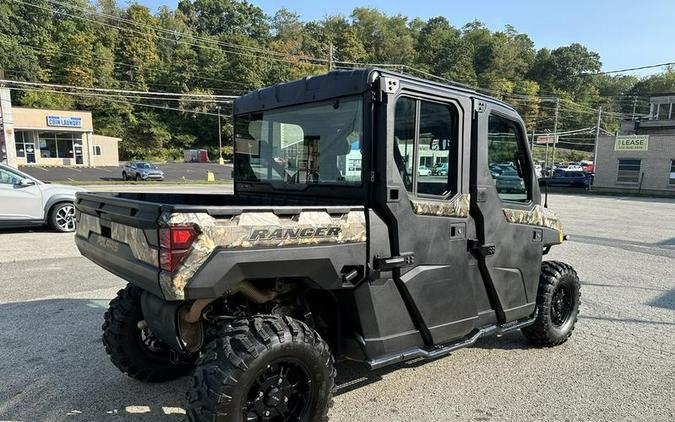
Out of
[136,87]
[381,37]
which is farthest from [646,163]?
[136,87]

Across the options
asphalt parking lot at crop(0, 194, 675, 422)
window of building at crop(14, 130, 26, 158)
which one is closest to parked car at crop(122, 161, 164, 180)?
window of building at crop(14, 130, 26, 158)

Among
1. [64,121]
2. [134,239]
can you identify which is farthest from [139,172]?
[134,239]

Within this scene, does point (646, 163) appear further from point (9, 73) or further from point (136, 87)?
point (9, 73)

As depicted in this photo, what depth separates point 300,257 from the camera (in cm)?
257

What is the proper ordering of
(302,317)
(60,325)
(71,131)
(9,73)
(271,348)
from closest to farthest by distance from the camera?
(271,348) < (302,317) < (60,325) < (71,131) < (9,73)

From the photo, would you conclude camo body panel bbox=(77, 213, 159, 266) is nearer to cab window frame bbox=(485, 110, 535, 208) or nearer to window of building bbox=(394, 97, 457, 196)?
window of building bbox=(394, 97, 457, 196)

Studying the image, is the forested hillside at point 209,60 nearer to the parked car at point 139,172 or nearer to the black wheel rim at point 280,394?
the parked car at point 139,172

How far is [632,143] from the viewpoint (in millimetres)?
32875

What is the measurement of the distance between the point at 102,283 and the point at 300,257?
4.86 meters

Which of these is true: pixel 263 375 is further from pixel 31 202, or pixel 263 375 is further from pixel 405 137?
pixel 31 202

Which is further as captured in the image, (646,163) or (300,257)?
(646,163)

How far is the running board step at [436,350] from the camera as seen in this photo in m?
2.98

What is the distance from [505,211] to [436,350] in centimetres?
125

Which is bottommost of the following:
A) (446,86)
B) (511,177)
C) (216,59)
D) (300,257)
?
(300,257)
